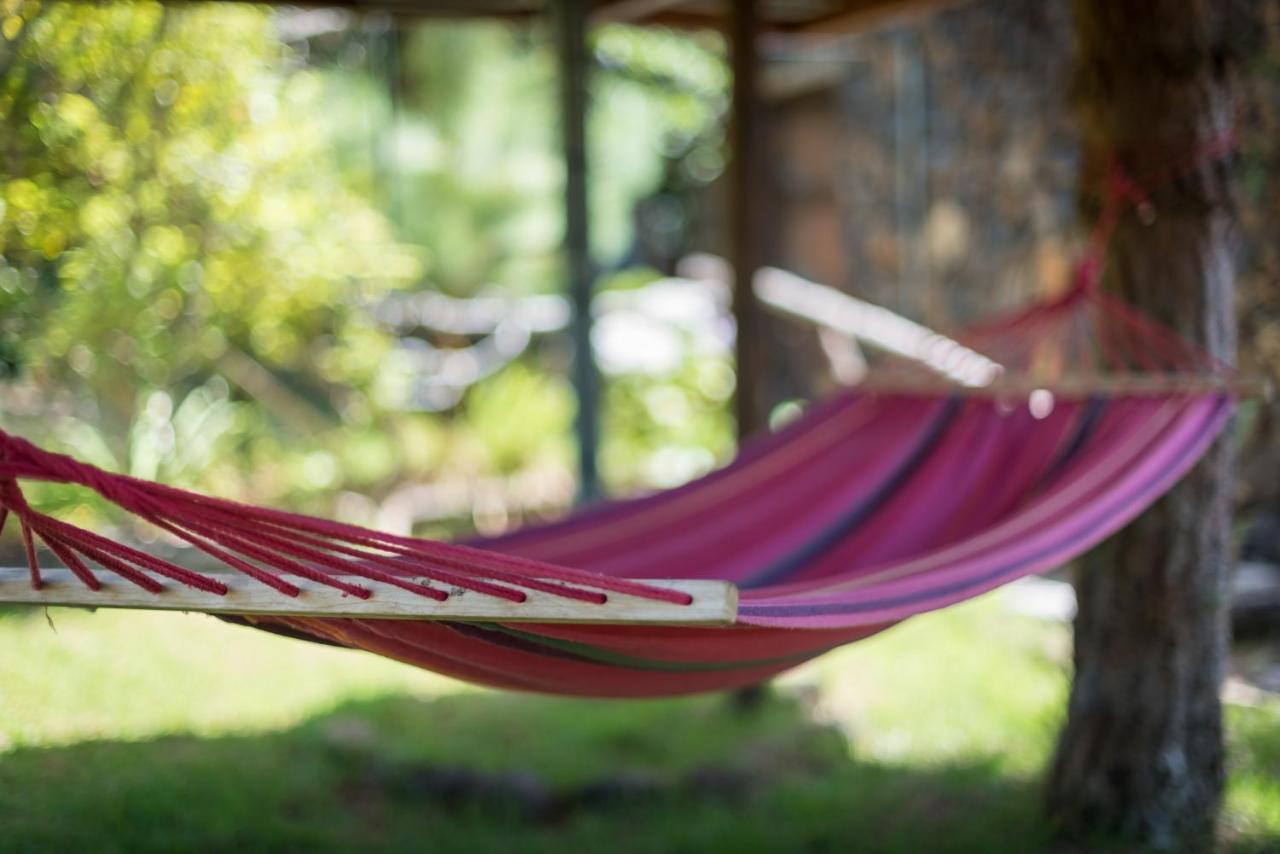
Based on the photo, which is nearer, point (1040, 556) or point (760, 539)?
point (1040, 556)

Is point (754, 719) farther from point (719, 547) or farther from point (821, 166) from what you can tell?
point (821, 166)

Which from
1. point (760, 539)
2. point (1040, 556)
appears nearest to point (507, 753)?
point (760, 539)

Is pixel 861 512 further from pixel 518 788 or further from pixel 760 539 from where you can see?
pixel 518 788

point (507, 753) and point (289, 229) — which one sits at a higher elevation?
point (289, 229)

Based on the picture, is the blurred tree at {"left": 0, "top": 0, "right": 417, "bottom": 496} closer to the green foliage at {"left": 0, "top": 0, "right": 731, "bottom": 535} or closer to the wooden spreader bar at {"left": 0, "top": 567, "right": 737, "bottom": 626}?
the green foliage at {"left": 0, "top": 0, "right": 731, "bottom": 535}

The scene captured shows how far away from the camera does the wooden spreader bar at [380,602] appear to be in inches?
44.4

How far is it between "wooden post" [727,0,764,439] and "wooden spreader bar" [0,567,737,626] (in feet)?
5.78

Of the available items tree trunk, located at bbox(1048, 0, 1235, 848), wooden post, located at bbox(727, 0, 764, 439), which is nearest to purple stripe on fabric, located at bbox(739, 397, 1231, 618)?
tree trunk, located at bbox(1048, 0, 1235, 848)

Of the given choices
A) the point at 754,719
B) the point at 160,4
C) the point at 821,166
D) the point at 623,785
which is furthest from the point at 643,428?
the point at 160,4

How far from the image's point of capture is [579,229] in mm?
2918

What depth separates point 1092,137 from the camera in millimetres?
2137

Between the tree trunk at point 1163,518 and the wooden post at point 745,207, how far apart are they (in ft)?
2.96

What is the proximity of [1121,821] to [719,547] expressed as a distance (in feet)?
2.62

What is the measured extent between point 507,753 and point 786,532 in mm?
1093
